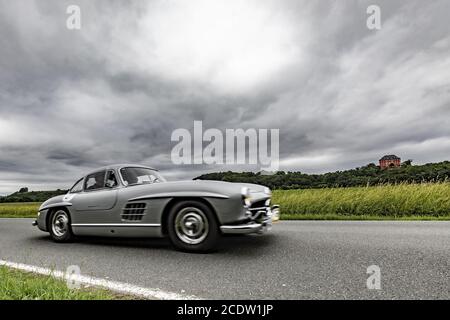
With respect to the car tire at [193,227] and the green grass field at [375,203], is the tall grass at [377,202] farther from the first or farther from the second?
the car tire at [193,227]

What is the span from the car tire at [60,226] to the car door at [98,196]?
402mm

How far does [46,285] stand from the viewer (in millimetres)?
2807

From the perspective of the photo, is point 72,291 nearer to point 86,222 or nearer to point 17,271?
point 17,271

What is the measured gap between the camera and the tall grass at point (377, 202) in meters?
9.66

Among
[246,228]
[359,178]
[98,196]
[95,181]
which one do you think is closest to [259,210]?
[246,228]

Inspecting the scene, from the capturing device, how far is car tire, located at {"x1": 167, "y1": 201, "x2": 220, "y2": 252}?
13.9 ft

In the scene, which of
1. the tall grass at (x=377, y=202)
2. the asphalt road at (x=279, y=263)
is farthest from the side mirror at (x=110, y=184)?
the tall grass at (x=377, y=202)

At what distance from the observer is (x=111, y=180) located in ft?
18.0

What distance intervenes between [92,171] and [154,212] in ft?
6.76

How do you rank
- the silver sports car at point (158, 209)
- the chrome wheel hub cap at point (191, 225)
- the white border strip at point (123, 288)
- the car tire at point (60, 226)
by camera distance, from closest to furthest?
1. the white border strip at point (123, 288)
2. the silver sports car at point (158, 209)
3. the chrome wheel hub cap at point (191, 225)
4. the car tire at point (60, 226)

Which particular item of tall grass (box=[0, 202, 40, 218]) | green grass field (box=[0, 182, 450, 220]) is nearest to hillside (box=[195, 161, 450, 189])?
green grass field (box=[0, 182, 450, 220])

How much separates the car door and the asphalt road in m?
0.63

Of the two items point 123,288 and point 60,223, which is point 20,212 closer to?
point 60,223

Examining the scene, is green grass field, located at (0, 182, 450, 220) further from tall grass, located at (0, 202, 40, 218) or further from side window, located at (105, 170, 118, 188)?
tall grass, located at (0, 202, 40, 218)
